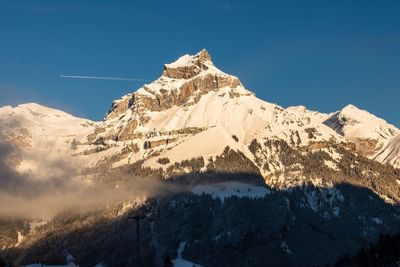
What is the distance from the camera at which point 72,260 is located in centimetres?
6800
